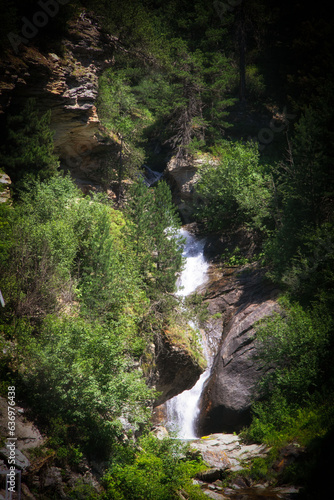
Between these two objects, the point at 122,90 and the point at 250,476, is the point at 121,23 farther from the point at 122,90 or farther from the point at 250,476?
the point at 250,476

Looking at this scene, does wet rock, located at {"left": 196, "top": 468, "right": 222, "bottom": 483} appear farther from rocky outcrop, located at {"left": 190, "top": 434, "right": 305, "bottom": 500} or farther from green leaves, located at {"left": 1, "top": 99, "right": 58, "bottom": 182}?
green leaves, located at {"left": 1, "top": 99, "right": 58, "bottom": 182}

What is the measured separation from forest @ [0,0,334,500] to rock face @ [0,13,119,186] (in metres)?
0.73

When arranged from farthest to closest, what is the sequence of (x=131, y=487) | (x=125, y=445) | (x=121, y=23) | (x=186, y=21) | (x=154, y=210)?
(x=186, y=21)
(x=121, y=23)
(x=154, y=210)
(x=125, y=445)
(x=131, y=487)

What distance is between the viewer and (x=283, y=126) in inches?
1404

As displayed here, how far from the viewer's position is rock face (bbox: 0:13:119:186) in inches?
829

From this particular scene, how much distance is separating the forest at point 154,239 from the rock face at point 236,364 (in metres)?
1.20

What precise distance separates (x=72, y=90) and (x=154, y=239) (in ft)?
36.7

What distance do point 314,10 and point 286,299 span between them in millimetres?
25129

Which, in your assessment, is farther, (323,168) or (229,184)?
(229,184)

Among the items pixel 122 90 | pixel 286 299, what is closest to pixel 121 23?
pixel 122 90

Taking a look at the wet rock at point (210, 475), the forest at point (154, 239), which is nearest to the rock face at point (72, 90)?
the forest at point (154, 239)

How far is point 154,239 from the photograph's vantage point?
22781 millimetres

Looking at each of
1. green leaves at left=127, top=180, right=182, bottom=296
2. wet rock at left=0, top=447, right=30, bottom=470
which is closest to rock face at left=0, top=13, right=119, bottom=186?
green leaves at left=127, top=180, right=182, bottom=296

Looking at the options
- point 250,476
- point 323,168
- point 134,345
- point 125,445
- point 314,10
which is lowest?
point 250,476
